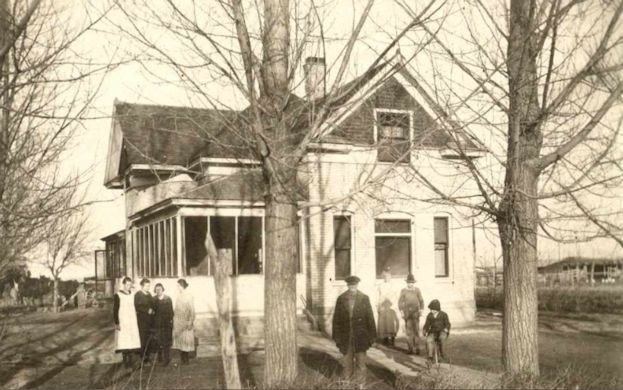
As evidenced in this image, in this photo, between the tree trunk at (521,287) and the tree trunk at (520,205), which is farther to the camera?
the tree trunk at (521,287)

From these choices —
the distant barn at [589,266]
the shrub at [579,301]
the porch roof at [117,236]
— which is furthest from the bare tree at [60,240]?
the distant barn at [589,266]

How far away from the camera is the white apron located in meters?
13.6

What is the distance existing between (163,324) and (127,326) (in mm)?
714

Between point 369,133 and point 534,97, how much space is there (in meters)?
11.5

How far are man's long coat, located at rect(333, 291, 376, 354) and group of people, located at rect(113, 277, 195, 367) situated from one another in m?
4.34

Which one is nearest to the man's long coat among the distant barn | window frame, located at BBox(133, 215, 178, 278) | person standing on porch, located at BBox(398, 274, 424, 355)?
person standing on porch, located at BBox(398, 274, 424, 355)

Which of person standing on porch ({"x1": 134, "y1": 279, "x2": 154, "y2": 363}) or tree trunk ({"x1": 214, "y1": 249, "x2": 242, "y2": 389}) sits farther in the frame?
person standing on porch ({"x1": 134, "y1": 279, "x2": 154, "y2": 363})

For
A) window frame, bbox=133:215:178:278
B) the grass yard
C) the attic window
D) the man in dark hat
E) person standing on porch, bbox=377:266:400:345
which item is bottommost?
the grass yard

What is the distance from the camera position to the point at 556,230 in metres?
9.66

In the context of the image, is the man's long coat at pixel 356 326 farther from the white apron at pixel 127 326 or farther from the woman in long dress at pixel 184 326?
the white apron at pixel 127 326

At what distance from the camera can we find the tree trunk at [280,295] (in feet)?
27.2

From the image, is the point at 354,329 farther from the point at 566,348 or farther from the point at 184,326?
the point at 566,348

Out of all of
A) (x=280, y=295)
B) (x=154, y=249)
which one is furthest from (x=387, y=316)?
(x=280, y=295)

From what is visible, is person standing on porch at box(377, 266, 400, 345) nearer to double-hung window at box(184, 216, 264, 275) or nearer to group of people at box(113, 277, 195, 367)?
group of people at box(113, 277, 195, 367)
